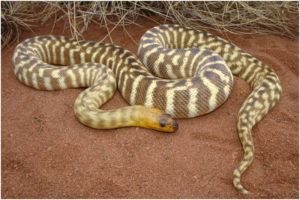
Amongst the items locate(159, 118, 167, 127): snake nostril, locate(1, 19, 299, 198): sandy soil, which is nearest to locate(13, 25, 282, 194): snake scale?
locate(159, 118, 167, 127): snake nostril

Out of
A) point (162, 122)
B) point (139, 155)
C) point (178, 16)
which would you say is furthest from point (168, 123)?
point (178, 16)

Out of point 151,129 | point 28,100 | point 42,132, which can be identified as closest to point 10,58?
point 28,100

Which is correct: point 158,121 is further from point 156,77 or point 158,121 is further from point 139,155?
point 156,77

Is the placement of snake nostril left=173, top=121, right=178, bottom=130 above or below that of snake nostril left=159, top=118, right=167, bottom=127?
below

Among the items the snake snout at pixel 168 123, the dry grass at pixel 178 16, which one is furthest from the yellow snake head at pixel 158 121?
the dry grass at pixel 178 16

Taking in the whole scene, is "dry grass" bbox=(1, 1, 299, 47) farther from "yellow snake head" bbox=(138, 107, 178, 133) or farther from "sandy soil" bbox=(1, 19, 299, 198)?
"yellow snake head" bbox=(138, 107, 178, 133)

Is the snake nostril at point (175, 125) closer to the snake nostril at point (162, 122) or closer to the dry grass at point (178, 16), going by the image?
the snake nostril at point (162, 122)

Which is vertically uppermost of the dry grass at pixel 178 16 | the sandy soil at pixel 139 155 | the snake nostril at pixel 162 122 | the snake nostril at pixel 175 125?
the dry grass at pixel 178 16
